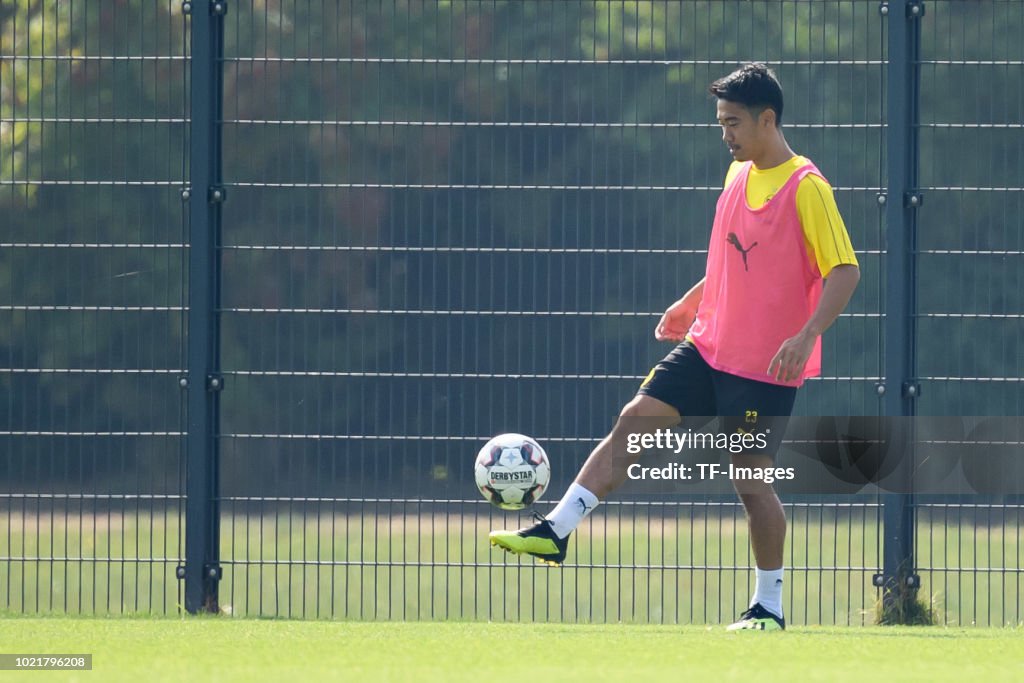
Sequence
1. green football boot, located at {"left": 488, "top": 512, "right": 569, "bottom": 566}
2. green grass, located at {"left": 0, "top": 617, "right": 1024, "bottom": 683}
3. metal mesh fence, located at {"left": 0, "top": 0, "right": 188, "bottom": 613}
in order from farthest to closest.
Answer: metal mesh fence, located at {"left": 0, "top": 0, "right": 188, "bottom": 613} → green football boot, located at {"left": 488, "top": 512, "right": 569, "bottom": 566} → green grass, located at {"left": 0, "top": 617, "right": 1024, "bottom": 683}

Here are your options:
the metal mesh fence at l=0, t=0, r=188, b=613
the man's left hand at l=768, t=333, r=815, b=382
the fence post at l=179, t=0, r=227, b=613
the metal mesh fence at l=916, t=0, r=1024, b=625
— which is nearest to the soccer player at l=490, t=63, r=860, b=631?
the man's left hand at l=768, t=333, r=815, b=382

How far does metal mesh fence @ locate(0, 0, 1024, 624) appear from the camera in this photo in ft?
23.2

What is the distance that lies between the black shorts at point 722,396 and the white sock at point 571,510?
0.43 metres

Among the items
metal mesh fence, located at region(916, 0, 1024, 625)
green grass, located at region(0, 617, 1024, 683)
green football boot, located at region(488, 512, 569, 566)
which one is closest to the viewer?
green grass, located at region(0, 617, 1024, 683)

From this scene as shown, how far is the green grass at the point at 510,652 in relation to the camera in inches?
183

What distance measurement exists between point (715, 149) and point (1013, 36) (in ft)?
4.28

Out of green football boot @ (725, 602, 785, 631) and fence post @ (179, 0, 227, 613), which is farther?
fence post @ (179, 0, 227, 613)

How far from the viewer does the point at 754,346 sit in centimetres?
607

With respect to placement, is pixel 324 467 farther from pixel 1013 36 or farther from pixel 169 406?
pixel 1013 36

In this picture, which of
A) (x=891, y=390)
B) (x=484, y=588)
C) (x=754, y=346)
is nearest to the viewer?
(x=754, y=346)

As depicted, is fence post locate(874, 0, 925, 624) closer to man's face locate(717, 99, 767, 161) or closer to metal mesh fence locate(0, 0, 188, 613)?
man's face locate(717, 99, 767, 161)

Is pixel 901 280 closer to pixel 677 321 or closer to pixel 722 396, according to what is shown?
pixel 677 321

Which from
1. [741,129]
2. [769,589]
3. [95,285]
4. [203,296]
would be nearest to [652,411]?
[769,589]

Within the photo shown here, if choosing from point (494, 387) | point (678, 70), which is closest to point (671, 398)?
point (494, 387)
